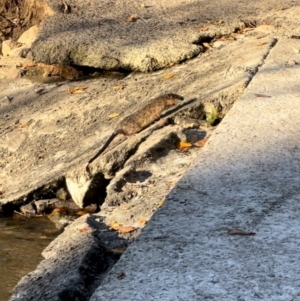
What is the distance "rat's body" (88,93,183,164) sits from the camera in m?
5.29

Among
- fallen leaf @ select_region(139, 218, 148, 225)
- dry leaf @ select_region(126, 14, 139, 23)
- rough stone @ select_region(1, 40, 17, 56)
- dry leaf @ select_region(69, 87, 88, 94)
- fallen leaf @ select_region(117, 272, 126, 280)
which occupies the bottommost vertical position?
rough stone @ select_region(1, 40, 17, 56)

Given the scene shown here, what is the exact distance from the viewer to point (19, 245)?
4.67 m

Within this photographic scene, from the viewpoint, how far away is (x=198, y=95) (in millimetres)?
5496

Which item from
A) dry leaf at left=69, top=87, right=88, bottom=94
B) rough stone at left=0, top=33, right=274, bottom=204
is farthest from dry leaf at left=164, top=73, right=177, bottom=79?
dry leaf at left=69, top=87, right=88, bottom=94

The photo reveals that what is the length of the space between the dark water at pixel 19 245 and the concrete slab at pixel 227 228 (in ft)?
4.09

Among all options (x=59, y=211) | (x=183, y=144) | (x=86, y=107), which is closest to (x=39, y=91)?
(x=86, y=107)

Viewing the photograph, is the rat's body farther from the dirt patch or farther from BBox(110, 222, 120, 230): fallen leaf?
the dirt patch

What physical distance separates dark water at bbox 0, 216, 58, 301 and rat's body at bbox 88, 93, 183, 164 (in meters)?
0.66

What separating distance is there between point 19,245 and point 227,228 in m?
2.07

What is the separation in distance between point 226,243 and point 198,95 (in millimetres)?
2793

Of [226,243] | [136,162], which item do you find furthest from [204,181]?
[136,162]

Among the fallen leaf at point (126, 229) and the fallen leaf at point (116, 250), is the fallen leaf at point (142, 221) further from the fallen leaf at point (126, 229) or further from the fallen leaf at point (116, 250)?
the fallen leaf at point (116, 250)

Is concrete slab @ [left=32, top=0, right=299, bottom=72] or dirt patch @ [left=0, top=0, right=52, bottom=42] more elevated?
concrete slab @ [left=32, top=0, right=299, bottom=72]

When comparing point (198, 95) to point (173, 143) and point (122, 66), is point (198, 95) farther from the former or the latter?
point (122, 66)
